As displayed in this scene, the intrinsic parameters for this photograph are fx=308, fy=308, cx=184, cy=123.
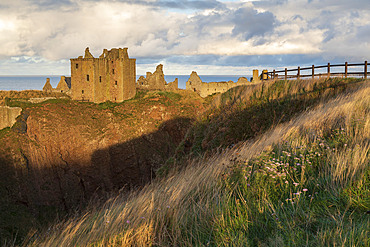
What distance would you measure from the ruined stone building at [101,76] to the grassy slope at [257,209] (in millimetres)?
54912

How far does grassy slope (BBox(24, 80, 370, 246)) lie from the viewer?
382 centimetres

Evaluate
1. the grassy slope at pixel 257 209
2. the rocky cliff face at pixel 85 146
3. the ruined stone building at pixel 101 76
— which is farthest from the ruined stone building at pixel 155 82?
the grassy slope at pixel 257 209

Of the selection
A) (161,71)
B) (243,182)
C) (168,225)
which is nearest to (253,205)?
(243,182)

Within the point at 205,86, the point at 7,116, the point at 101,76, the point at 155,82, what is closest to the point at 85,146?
the point at 7,116

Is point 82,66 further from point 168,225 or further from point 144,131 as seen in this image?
point 168,225

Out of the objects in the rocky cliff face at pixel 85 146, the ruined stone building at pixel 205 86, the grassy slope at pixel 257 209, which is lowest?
the rocky cliff face at pixel 85 146

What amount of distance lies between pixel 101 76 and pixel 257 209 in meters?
57.3

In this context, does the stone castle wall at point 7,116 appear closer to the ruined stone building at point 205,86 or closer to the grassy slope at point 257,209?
the ruined stone building at point 205,86

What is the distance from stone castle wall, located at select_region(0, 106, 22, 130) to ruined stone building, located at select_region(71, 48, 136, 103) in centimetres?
1152

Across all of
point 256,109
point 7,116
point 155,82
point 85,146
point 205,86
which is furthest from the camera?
point 155,82

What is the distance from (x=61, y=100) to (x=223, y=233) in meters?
57.0

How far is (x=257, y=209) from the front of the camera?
4.38 meters

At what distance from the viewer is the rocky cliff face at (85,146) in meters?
41.7

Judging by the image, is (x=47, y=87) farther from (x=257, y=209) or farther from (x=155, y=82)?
(x=257, y=209)
